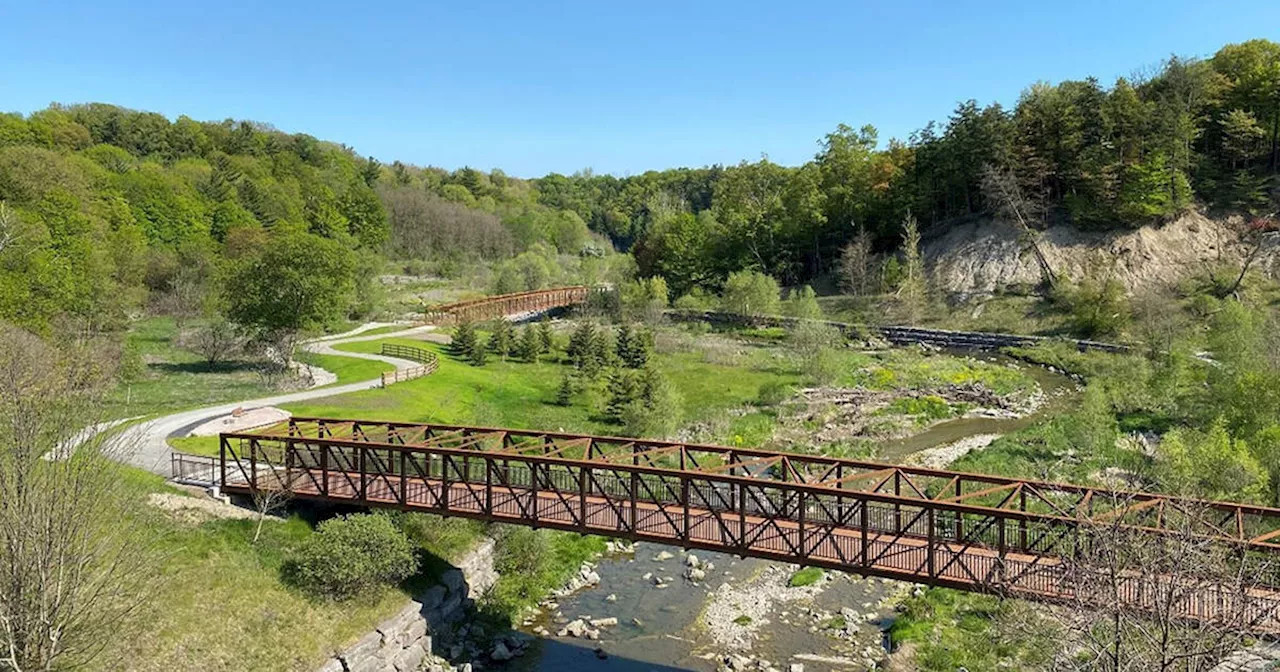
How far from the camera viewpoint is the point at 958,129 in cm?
9494

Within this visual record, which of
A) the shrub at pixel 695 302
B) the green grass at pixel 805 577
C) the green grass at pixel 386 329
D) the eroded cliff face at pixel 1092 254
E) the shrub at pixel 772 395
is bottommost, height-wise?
the green grass at pixel 805 577

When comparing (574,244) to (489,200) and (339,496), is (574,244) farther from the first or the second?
(339,496)

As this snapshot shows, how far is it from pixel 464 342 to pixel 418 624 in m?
44.7

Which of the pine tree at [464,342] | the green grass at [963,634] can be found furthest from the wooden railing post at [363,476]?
the pine tree at [464,342]

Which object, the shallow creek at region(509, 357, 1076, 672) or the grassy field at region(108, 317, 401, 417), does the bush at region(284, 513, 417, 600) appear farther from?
the grassy field at region(108, 317, 401, 417)

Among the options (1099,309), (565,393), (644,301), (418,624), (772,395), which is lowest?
(418,624)

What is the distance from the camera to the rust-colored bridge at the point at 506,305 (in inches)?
3442

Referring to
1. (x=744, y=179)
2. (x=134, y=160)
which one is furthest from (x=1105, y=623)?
(x=134, y=160)

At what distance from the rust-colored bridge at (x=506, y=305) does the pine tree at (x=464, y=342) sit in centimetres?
1480

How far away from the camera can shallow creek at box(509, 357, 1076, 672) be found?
25.2 meters

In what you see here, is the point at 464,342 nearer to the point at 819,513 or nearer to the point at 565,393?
the point at 565,393

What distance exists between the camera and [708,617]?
27953 millimetres

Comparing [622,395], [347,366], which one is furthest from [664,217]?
[622,395]

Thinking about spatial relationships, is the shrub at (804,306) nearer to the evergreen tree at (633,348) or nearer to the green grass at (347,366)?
the evergreen tree at (633,348)
